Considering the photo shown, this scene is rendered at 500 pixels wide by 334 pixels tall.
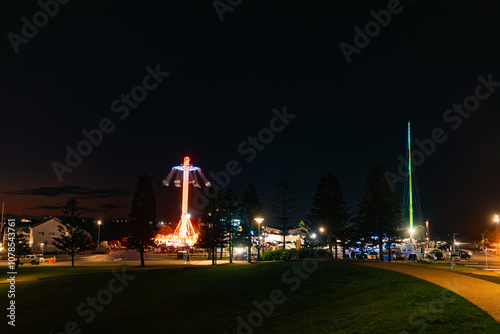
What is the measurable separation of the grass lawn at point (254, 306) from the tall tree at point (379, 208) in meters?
24.6

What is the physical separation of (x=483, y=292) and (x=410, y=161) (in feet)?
205


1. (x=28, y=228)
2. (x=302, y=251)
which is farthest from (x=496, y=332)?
(x=28, y=228)

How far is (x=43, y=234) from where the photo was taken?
7938 centimetres

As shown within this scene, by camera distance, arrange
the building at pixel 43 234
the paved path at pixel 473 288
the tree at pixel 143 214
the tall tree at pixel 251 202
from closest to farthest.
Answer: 1. the paved path at pixel 473 288
2. the tree at pixel 143 214
3. the tall tree at pixel 251 202
4. the building at pixel 43 234

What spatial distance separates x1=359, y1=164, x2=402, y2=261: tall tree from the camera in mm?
49156

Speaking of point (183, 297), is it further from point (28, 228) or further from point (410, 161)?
point (28, 228)

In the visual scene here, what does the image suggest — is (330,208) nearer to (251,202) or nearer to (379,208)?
(379,208)

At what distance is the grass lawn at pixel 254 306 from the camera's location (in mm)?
12433

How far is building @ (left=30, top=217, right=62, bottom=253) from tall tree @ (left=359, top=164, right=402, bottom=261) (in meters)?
62.1

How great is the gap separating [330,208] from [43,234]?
199ft

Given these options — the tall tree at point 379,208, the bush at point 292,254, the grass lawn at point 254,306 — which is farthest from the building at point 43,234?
the tall tree at point 379,208

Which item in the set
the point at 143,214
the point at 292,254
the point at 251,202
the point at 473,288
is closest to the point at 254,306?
the point at 473,288

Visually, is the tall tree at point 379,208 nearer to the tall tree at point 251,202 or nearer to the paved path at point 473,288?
the tall tree at point 251,202

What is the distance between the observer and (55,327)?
1786 centimetres
